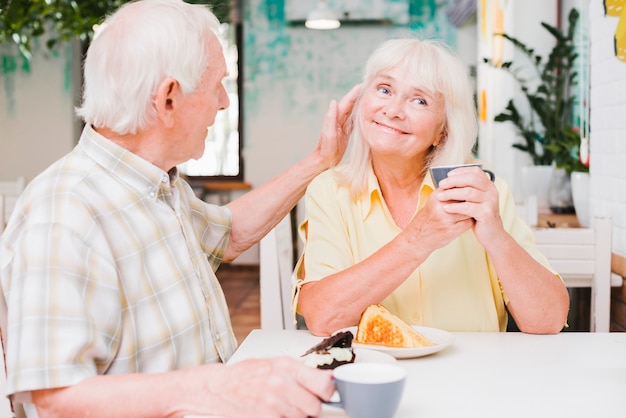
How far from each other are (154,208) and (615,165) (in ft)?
5.90

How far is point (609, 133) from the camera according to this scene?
2.51m

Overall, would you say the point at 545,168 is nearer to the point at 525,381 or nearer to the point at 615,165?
the point at 615,165

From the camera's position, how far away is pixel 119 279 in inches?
45.8

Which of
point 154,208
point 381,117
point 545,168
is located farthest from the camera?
point 545,168

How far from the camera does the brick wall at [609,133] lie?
238 cm

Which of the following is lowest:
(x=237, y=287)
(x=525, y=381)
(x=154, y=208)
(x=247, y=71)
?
(x=237, y=287)

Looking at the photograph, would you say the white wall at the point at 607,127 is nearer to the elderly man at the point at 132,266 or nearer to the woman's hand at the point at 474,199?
the woman's hand at the point at 474,199

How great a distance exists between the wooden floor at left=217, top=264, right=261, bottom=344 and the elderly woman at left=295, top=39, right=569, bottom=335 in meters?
2.61

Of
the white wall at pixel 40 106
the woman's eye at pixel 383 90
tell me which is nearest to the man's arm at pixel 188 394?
the woman's eye at pixel 383 90

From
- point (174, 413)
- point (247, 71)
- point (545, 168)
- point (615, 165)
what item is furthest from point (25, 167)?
point (174, 413)

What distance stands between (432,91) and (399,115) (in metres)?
0.11

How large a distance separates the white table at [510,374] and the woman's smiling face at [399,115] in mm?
526

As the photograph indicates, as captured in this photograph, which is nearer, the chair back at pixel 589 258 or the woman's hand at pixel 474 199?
the woman's hand at pixel 474 199

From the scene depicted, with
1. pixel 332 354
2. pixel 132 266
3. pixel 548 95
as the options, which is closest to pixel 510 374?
pixel 332 354
